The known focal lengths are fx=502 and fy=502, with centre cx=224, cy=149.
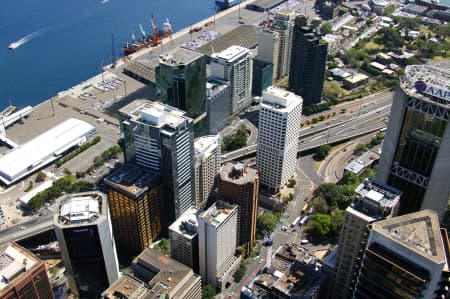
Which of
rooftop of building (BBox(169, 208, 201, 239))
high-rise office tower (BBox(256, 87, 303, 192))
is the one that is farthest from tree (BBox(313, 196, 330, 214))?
rooftop of building (BBox(169, 208, 201, 239))

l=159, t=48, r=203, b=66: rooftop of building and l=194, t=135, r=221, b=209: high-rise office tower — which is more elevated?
l=159, t=48, r=203, b=66: rooftop of building

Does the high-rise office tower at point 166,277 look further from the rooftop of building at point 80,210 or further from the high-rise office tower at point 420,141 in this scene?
the high-rise office tower at point 420,141

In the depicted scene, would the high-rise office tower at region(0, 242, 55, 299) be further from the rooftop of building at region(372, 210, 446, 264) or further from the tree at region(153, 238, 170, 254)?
the rooftop of building at region(372, 210, 446, 264)

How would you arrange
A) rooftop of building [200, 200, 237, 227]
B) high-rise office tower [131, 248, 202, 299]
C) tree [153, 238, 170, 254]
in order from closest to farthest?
high-rise office tower [131, 248, 202, 299], rooftop of building [200, 200, 237, 227], tree [153, 238, 170, 254]

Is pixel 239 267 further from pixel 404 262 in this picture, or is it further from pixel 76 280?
pixel 404 262

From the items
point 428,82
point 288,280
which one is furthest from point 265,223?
point 428,82

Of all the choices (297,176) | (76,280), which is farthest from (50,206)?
(297,176)

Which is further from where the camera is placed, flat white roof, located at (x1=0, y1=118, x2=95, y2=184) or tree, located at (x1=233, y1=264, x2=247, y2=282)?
flat white roof, located at (x1=0, y1=118, x2=95, y2=184)

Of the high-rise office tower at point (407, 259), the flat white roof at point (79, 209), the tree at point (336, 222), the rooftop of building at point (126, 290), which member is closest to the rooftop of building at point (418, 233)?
the high-rise office tower at point (407, 259)
